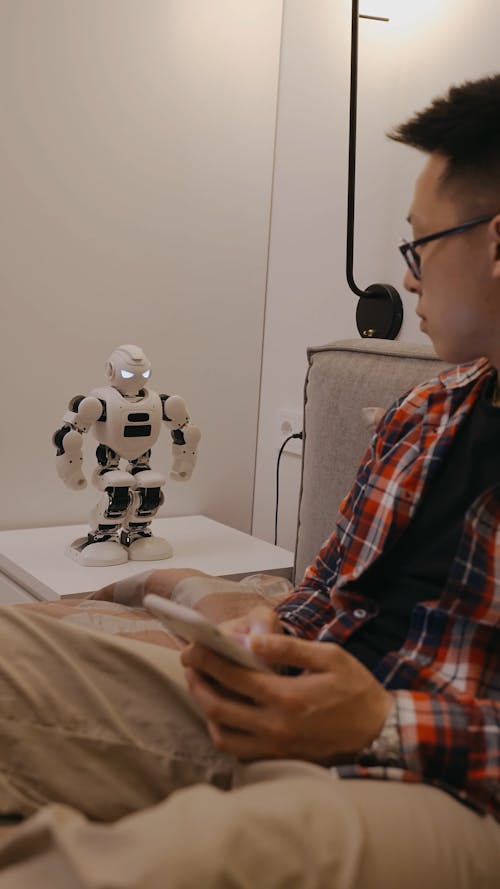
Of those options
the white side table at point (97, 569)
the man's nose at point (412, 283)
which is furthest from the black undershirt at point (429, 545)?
the white side table at point (97, 569)

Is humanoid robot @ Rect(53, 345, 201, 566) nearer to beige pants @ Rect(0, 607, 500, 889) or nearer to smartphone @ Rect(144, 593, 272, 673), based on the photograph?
beige pants @ Rect(0, 607, 500, 889)

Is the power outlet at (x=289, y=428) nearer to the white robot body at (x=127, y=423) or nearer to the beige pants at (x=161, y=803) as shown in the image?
the white robot body at (x=127, y=423)

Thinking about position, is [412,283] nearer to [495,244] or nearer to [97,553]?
[495,244]

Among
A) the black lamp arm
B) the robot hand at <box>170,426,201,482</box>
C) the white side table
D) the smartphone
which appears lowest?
the white side table

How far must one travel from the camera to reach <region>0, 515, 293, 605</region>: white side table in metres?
1.85

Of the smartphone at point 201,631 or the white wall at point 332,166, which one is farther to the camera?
the white wall at point 332,166

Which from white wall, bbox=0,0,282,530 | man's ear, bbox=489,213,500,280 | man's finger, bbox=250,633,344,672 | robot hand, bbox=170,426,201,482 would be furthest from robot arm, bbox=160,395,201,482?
man's finger, bbox=250,633,344,672

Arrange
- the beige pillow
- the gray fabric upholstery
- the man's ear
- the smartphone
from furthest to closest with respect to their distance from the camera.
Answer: the gray fabric upholstery → the beige pillow → the man's ear → the smartphone

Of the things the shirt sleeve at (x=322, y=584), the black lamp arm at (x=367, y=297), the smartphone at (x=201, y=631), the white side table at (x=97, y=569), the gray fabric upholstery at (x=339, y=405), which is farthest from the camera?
the black lamp arm at (x=367, y=297)

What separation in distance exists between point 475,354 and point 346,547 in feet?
0.91

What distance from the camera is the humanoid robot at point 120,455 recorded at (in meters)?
1.92

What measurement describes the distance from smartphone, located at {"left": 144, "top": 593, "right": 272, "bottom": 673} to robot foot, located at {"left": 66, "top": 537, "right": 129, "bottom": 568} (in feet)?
3.63

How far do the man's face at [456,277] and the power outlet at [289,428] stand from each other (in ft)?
4.49

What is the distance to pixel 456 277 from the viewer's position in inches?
40.4
